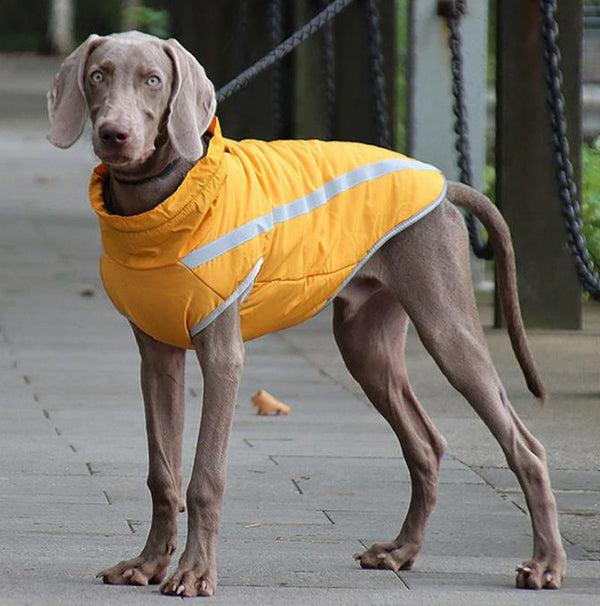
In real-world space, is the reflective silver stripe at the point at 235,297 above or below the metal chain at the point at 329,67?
above

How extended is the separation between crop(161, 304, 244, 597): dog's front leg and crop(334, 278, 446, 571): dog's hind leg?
0.65 metres

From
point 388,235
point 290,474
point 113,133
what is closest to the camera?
point 113,133

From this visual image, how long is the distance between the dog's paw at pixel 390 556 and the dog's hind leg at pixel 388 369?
0.69 ft

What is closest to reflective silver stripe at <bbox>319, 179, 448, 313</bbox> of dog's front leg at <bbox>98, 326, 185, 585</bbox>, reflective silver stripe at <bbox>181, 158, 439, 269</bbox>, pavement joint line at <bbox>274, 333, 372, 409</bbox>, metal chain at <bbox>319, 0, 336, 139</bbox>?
reflective silver stripe at <bbox>181, 158, 439, 269</bbox>

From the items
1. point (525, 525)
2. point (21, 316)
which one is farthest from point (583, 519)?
point (21, 316)

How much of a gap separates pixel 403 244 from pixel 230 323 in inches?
25.0

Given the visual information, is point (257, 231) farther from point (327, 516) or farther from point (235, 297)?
point (327, 516)

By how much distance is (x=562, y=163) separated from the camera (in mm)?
7930

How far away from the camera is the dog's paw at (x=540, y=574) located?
464 centimetres

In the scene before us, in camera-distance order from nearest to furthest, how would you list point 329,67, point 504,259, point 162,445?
point 162,445 < point 504,259 < point 329,67

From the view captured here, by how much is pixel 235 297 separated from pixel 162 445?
0.50 m

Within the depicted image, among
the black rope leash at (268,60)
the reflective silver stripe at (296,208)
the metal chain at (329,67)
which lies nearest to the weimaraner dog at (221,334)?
the reflective silver stripe at (296,208)

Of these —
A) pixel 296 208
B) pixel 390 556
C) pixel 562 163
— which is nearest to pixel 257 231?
pixel 296 208

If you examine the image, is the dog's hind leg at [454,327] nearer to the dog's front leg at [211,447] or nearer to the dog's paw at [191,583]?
the dog's front leg at [211,447]
